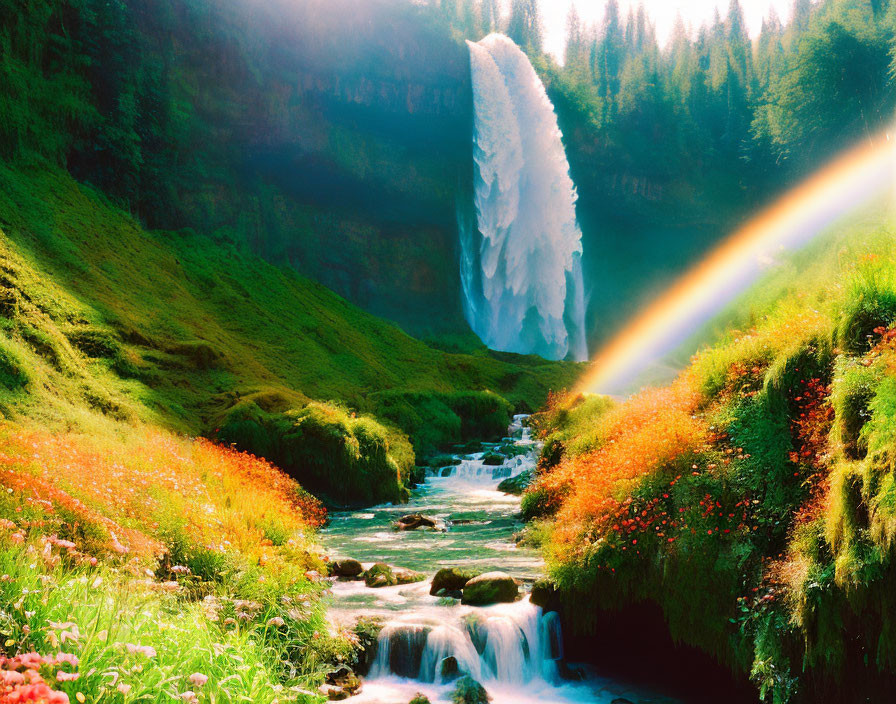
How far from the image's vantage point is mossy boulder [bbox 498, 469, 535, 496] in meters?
19.0

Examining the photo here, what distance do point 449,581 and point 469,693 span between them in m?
2.42

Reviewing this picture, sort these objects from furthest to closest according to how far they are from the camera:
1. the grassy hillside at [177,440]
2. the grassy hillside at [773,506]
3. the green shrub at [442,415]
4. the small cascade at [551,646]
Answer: the green shrub at [442,415]
the small cascade at [551,646]
the grassy hillside at [773,506]
the grassy hillside at [177,440]

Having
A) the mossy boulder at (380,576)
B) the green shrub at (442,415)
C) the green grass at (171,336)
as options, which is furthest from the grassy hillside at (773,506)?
the green shrub at (442,415)

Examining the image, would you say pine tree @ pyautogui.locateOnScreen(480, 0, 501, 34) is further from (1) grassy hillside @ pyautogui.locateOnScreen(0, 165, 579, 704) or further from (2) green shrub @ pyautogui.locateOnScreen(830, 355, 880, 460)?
(2) green shrub @ pyautogui.locateOnScreen(830, 355, 880, 460)

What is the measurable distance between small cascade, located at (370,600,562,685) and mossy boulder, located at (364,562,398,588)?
1699mm

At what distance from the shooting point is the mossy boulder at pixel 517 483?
1902cm

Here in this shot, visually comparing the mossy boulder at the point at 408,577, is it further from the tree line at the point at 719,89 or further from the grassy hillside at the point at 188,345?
the tree line at the point at 719,89

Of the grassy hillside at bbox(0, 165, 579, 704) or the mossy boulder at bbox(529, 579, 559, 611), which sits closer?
the grassy hillside at bbox(0, 165, 579, 704)

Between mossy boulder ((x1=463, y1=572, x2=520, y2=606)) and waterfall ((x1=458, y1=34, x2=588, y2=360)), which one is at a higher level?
waterfall ((x1=458, y1=34, x2=588, y2=360))

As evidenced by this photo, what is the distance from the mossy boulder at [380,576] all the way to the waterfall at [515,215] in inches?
1857

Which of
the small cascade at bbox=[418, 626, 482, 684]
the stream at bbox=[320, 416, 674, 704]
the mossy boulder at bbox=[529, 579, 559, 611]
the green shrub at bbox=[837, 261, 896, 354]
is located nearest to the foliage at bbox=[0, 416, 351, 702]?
the stream at bbox=[320, 416, 674, 704]

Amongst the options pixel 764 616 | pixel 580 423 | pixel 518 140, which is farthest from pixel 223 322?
pixel 518 140

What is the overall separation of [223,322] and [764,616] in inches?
1060

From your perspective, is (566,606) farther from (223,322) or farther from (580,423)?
(223,322)
